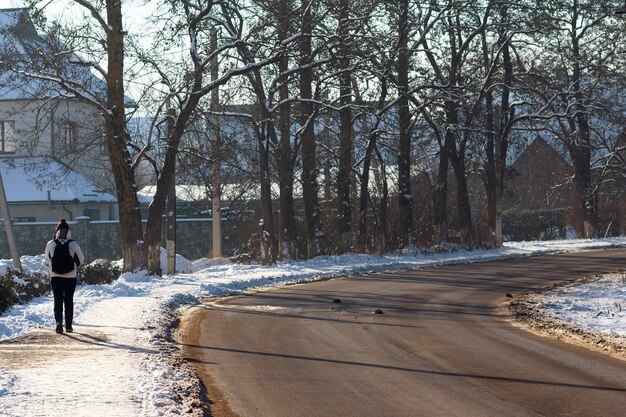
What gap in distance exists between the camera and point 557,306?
68.8 feet

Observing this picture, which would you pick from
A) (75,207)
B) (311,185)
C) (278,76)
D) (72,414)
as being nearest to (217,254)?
(311,185)

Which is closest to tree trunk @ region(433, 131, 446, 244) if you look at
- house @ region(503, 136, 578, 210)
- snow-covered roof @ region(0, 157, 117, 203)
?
house @ region(503, 136, 578, 210)

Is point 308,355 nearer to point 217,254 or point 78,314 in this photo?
point 78,314

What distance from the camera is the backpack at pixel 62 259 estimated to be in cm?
1692

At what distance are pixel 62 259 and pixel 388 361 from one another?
6461 millimetres

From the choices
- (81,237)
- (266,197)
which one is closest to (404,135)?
(266,197)

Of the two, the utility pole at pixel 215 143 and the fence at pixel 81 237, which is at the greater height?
the utility pole at pixel 215 143

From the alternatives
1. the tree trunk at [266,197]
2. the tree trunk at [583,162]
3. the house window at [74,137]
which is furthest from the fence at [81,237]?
the tree trunk at [583,162]

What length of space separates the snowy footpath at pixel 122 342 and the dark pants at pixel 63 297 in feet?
1.06

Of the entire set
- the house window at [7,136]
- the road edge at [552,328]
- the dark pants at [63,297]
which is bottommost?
the road edge at [552,328]

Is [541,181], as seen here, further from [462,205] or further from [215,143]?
[215,143]

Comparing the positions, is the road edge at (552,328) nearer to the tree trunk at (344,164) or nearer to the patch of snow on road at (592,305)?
the patch of snow on road at (592,305)

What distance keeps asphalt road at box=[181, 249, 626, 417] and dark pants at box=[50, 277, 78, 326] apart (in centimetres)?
186

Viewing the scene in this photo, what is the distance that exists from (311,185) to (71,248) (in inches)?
982
